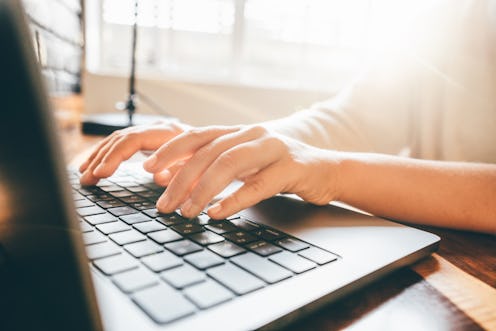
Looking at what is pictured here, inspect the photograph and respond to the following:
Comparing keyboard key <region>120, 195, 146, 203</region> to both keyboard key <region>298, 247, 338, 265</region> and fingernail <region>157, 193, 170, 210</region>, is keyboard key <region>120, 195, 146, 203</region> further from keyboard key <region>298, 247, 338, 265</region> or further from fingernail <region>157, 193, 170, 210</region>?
keyboard key <region>298, 247, 338, 265</region>

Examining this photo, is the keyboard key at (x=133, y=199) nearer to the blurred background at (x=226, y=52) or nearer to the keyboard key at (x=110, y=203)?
the keyboard key at (x=110, y=203)

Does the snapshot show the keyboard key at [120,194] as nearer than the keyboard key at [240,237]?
No

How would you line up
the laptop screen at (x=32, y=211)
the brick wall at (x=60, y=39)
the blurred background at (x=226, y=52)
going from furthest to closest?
the blurred background at (x=226, y=52) → the brick wall at (x=60, y=39) → the laptop screen at (x=32, y=211)

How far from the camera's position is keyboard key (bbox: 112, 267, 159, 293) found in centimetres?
27

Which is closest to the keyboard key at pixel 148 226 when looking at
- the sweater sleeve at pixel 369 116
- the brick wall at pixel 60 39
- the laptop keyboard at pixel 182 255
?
the laptop keyboard at pixel 182 255

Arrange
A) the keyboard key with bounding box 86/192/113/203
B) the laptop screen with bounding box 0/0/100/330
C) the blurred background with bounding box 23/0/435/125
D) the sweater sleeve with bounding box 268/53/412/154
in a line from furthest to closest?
1. the blurred background with bounding box 23/0/435/125
2. the sweater sleeve with bounding box 268/53/412/154
3. the keyboard key with bounding box 86/192/113/203
4. the laptop screen with bounding box 0/0/100/330

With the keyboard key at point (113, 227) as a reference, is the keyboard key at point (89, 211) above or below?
below

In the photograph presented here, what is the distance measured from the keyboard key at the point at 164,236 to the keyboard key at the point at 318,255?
118mm

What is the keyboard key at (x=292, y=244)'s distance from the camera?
1.22 feet

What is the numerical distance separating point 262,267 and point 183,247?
7 centimetres

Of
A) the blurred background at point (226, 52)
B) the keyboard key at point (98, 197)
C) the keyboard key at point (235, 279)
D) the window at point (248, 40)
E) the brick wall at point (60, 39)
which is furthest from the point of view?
the window at point (248, 40)

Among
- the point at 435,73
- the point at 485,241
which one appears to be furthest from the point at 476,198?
the point at 435,73

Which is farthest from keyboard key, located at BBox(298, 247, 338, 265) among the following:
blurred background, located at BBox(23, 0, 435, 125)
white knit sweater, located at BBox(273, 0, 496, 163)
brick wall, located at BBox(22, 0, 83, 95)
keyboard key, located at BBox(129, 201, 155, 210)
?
blurred background, located at BBox(23, 0, 435, 125)

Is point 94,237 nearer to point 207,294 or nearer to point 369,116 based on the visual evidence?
point 207,294
